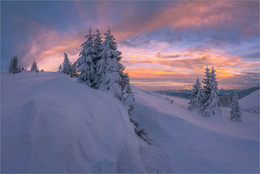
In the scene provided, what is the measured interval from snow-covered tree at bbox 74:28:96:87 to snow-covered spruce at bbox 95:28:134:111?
3.49 feet

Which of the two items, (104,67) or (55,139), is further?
(104,67)

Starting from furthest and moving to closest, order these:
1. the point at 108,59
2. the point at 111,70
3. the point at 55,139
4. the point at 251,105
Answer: the point at 251,105
the point at 108,59
the point at 111,70
the point at 55,139

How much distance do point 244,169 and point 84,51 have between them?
62.8 ft

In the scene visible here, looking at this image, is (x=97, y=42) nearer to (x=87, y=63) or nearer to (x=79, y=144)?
(x=87, y=63)

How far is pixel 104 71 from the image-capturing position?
15539 mm

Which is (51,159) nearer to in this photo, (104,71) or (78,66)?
(104,71)

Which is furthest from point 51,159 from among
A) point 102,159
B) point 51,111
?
point 102,159

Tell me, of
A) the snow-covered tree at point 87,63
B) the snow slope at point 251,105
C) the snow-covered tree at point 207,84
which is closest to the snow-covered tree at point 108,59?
the snow-covered tree at point 87,63


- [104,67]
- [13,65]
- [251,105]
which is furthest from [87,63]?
[251,105]

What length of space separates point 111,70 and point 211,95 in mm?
22566

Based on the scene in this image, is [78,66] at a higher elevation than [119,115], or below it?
higher

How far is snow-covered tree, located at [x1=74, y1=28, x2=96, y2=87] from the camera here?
1633cm

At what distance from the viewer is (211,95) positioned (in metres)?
26.0

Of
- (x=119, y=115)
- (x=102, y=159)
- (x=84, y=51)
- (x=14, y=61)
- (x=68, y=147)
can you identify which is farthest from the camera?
(x=14, y=61)
